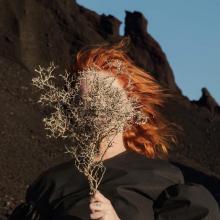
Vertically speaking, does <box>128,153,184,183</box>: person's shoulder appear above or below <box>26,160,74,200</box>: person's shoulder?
above

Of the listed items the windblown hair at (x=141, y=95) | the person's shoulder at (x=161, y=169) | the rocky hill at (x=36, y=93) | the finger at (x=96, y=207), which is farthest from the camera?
the rocky hill at (x=36, y=93)

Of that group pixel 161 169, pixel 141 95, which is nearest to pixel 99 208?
pixel 161 169

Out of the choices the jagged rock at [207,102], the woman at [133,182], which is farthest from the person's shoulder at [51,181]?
the jagged rock at [207,102]

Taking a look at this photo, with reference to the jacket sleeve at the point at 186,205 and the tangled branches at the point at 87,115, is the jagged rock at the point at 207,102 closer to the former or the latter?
the jacket sleeve at the point at 186,205

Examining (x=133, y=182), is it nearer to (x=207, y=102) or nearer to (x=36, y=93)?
(x=36, y=93)

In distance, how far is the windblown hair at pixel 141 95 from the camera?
420 centimetres

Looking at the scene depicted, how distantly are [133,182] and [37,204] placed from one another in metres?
0.46

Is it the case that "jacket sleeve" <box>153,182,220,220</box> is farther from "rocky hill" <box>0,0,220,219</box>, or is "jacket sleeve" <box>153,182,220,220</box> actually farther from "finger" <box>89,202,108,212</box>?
"rocky hill" <box>0,0,220,219</box>

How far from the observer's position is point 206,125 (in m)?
52.1

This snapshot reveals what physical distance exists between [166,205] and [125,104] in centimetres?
49

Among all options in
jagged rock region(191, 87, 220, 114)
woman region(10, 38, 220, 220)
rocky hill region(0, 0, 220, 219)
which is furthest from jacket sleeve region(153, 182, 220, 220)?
jagged rock region(191, 87, 220, 114)

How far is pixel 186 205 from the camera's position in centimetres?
392

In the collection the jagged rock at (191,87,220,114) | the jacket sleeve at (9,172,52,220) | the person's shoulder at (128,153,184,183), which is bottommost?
the jacket sleeve at (9,172,52,220)

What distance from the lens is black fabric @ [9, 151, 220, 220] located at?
3934mm
